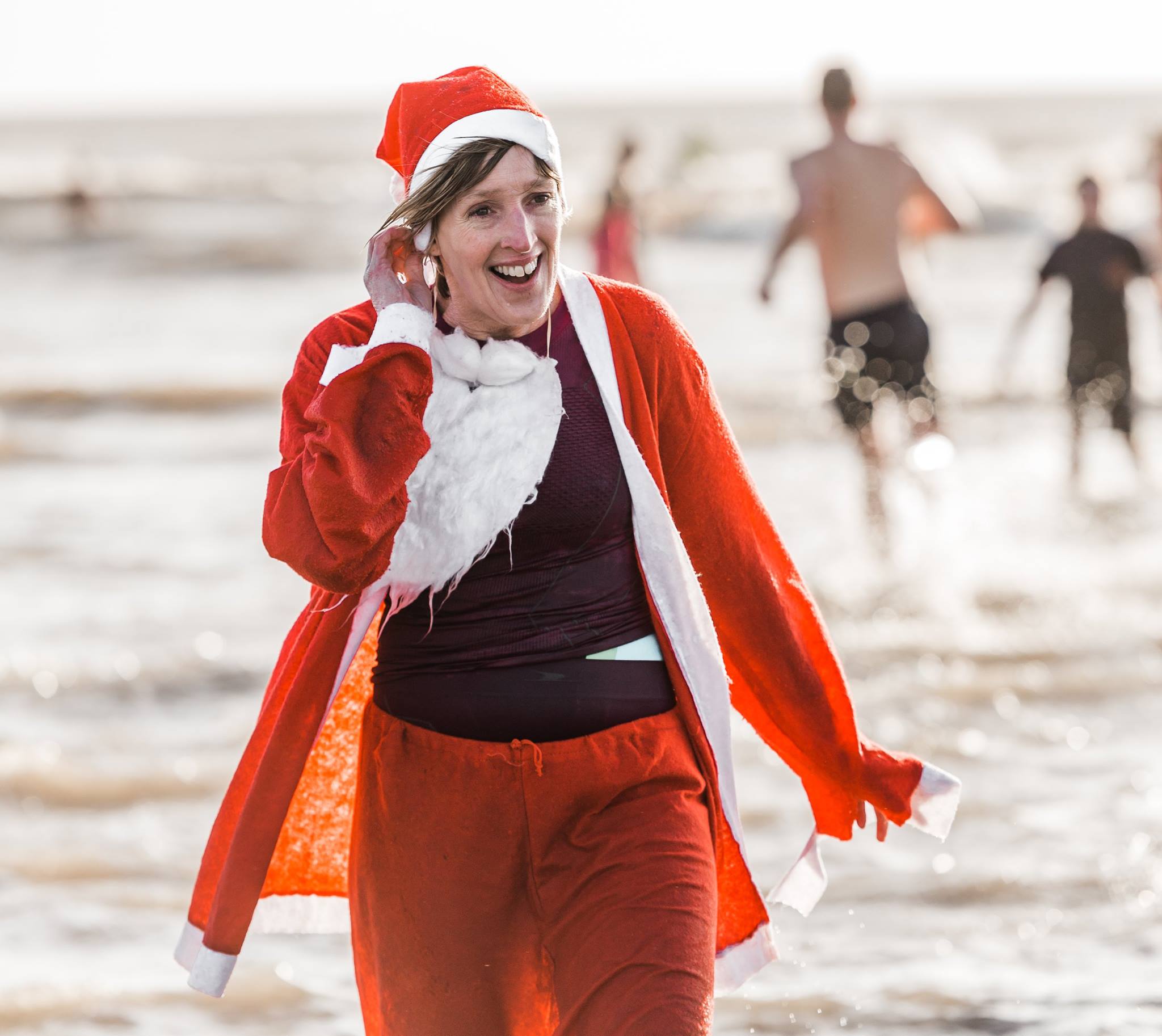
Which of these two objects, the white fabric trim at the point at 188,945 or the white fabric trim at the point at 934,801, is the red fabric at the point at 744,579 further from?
the white fabric trim at the point at 188,945

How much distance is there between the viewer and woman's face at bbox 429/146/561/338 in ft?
7.81

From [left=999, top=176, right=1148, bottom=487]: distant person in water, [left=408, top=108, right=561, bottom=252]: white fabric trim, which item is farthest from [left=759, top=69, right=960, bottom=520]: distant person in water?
[left=408, top=108, right=561, bottom=252]: white fabric trim

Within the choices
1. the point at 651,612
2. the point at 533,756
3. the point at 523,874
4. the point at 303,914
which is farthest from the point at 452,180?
the point at 303,914

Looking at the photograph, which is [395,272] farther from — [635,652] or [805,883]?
[805,883]

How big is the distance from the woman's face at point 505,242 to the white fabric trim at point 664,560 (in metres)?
0.10

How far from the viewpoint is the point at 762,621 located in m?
2.64

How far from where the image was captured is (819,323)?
767 inches

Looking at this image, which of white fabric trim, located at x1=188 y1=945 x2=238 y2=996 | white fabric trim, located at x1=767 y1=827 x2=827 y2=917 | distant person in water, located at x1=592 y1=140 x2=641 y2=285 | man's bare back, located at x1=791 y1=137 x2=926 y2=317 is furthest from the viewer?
distant person in water, located at x1=592 y1=140 x2=641 y2=285

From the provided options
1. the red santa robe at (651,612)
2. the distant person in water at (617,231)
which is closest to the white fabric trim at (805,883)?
the red santa robe at (651,612)

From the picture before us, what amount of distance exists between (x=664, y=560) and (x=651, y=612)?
9 cm

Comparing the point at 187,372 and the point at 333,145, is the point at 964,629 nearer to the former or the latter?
the point at 187,372

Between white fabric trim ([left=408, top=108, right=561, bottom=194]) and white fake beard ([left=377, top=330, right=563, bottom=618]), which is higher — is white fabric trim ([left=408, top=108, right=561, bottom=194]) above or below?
above

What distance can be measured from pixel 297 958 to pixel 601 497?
2.24 metres

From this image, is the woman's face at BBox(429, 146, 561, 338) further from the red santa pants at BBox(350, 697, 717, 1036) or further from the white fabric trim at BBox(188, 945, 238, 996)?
the white fabric trim at BBox(188, 945, 238, 996)
